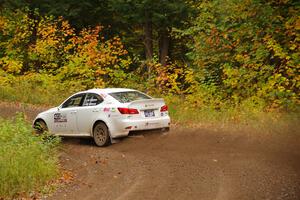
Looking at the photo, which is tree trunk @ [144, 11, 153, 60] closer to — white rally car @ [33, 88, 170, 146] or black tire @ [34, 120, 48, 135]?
black tire @ [34, 120, 48, 135]

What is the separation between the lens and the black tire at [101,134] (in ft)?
44.7

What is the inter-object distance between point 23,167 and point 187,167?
11.3 ft

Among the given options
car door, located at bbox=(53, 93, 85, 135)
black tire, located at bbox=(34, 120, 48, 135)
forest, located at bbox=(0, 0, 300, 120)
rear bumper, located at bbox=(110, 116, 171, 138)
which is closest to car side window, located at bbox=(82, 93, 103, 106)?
car door, located at bbox=(53, 93, 85, 135)

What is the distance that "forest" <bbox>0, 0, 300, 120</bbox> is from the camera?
18219mm

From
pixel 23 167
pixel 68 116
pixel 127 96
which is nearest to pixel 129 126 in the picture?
pixel 127 96

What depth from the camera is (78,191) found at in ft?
29.7

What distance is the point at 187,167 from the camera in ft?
34.4

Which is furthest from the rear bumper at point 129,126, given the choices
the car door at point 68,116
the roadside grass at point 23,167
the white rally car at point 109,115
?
the roadside grass at point 23,167

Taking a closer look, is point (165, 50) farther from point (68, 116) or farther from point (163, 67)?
point (68, 116)

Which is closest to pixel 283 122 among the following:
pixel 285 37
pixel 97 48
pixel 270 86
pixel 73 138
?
pixel 270 86

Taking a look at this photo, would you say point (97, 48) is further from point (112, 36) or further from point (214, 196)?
point (214, 196)

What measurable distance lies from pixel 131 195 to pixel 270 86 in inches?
411

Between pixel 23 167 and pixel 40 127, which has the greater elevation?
pixel 40 127

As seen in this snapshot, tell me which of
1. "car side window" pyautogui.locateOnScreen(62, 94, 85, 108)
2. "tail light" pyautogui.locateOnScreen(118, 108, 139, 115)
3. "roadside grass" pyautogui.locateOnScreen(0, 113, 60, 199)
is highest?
"car side window" pyautogui.locateOnScreen(62, 94, 85, 108)
